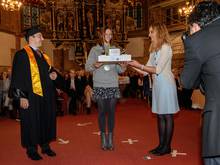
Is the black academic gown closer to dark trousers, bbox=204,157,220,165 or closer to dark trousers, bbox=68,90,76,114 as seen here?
dark trousers, bbox=204,157,220,165

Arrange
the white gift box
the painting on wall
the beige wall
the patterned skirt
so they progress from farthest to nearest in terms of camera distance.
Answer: the painting on wall < the beige wall < the patterned skirt < the white gift box

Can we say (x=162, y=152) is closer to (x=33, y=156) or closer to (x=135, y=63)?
(x=135, y=63)

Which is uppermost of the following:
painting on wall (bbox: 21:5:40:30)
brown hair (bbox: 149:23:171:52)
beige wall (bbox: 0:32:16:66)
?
painting on wall (bbox: 21:5:40:30)

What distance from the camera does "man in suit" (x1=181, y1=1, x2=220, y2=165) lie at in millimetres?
2121

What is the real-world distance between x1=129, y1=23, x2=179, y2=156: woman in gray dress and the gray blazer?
2499mm

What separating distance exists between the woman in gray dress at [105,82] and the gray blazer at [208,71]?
305 centimetres

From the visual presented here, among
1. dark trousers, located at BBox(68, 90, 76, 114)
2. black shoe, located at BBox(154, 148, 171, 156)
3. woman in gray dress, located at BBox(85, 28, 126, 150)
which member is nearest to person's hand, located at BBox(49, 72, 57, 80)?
woman in gray dress, located at BBox(85, 28, 126, 150)

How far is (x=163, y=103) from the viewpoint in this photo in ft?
16.0

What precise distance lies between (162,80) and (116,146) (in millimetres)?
1480

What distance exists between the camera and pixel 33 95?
15.9 ft

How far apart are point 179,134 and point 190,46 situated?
4792 millimetres

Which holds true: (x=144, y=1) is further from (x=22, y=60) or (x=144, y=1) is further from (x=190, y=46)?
(x=190, y=46)

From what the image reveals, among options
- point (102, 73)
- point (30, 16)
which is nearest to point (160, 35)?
point (102, 73)

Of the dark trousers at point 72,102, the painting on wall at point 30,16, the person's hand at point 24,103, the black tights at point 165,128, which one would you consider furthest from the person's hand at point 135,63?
the painting on wall at point 30,16
